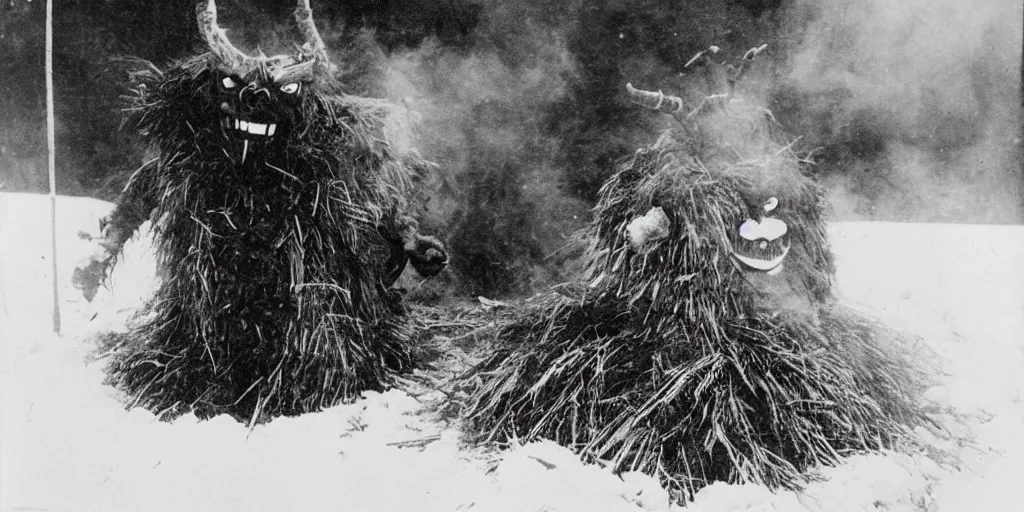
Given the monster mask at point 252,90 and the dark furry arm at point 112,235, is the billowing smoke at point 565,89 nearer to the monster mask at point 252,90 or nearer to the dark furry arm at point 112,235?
the dark furry arm at point 112,235

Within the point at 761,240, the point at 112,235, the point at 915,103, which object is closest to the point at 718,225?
the point at 761,240

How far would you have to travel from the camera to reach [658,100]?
1.83 meters

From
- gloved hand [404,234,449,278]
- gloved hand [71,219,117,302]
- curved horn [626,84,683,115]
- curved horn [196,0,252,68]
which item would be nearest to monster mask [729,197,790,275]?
curved horn [626,84,683,115]

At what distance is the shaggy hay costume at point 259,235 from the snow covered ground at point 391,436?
4.2 inches

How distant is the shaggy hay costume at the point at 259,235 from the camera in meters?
2.07

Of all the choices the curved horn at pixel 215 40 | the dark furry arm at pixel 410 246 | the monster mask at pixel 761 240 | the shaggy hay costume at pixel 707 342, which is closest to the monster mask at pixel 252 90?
the curved horn at pixel 215 40

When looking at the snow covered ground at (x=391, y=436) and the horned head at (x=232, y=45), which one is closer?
the snow covered ground at (x=391, y=436)

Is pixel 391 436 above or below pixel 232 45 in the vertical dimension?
below

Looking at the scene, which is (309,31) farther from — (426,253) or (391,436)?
(391,436)

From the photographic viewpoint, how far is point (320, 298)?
212cm

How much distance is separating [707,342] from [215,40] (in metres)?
1.54

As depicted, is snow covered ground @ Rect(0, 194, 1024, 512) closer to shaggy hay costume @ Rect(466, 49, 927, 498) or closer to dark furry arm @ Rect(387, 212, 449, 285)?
shaggy hay costume @ Rect(466, 49, 927, 498)

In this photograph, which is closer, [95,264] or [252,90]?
[252,90]

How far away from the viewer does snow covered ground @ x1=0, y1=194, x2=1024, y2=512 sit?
5.70 ft
